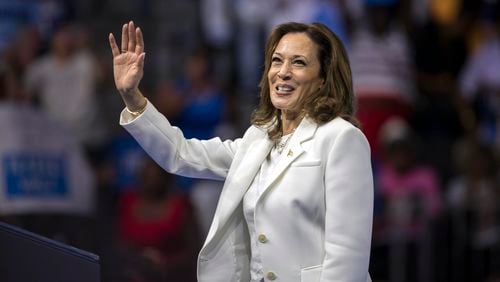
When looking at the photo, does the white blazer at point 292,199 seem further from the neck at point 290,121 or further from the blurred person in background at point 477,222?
the blurred person in background at point 477,222

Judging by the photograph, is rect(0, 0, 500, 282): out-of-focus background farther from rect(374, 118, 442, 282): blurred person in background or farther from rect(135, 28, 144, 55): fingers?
rect(135, 28, 144, 55): fingers

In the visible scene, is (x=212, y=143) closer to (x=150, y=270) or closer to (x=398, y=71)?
(x=150, y=270)

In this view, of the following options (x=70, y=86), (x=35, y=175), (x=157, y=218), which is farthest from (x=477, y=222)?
(x=70, y=86)

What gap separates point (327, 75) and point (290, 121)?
0.81ft

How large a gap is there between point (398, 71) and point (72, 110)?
2650 millimetres

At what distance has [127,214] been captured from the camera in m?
9.14

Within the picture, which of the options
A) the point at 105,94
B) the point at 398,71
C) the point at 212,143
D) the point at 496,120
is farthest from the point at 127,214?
the point at 212,143

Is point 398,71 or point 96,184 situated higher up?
point 398,71

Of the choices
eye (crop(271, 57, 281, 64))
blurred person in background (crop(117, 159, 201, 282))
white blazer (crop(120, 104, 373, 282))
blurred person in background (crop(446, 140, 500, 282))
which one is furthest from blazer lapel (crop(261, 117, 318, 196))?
blurred person in background (crop(446, 140, 500, 282))

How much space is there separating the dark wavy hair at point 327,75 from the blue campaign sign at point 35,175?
4.56 meters

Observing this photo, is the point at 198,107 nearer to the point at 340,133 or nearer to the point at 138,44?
the point at 138,44

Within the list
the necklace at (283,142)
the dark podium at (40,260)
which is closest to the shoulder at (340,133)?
the necklace at (283,142)

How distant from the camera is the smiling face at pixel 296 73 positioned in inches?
181

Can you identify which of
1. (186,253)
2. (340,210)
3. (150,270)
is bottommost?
(186,253)
